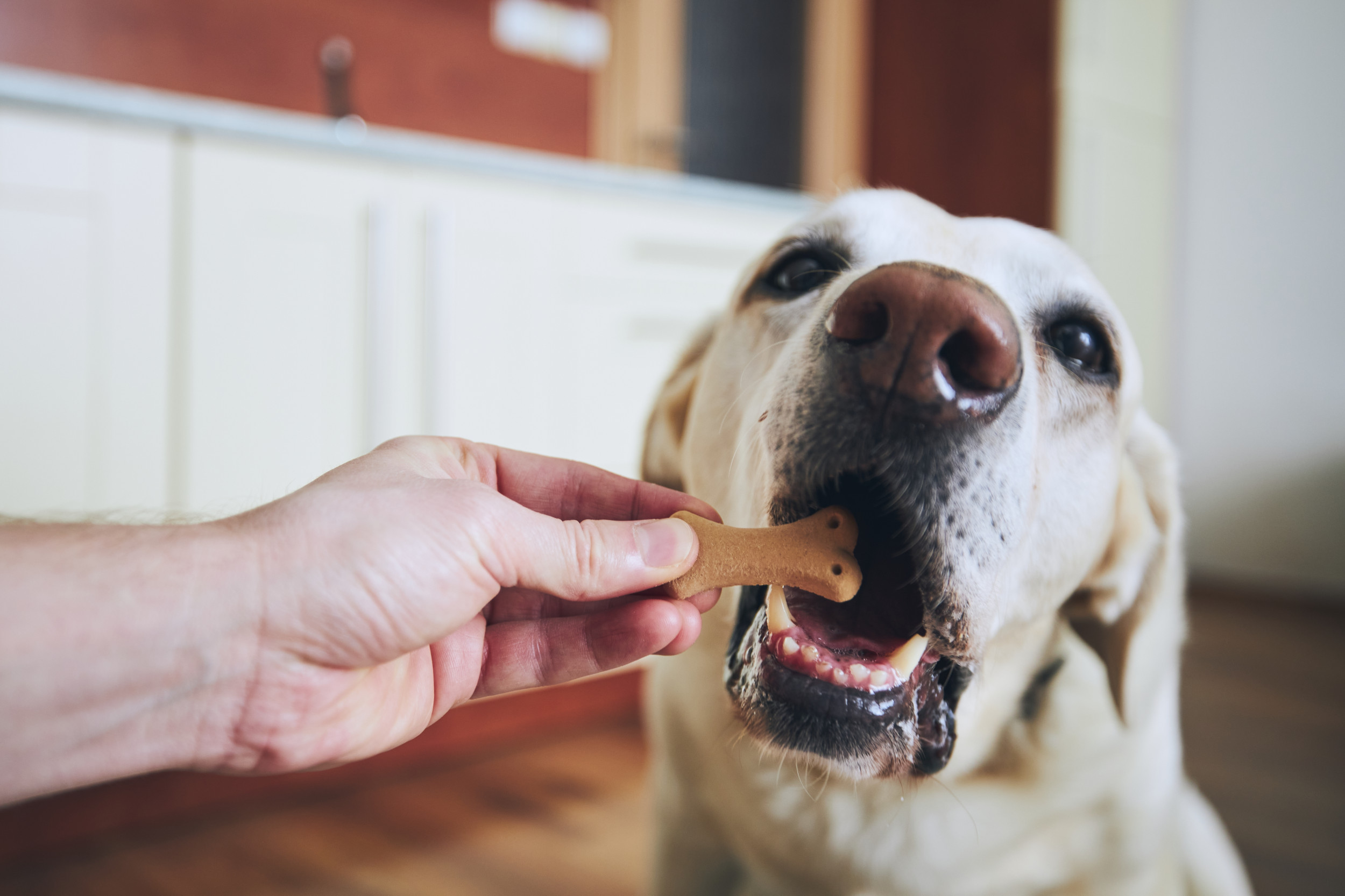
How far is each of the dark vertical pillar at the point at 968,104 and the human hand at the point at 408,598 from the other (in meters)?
3.99

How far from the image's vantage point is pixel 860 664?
2.66 feet

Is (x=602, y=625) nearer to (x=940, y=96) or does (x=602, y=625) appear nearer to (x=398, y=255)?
(x=398, y=255)

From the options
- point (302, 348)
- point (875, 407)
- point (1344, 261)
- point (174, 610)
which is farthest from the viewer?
point (1344, 261)

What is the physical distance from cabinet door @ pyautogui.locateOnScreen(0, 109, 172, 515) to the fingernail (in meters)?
1.42

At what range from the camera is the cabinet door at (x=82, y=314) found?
1655mm

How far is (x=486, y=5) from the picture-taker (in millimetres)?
3908

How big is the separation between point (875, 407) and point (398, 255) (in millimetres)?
1653

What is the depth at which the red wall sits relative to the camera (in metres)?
2.97

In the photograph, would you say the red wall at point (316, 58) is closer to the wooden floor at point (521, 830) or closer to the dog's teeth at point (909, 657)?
the wooden floor at point (521, 830)

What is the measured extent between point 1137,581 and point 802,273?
0.60m

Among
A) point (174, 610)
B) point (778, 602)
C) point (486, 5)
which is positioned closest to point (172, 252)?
point (174, 610)

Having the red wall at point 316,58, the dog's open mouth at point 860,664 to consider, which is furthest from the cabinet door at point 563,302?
the red wall at point 316,58

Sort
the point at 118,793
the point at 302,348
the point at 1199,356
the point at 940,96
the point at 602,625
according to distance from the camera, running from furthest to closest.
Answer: the point at 940,96 → the point at 1199,356 → the point at 302,348 → the point at 118,793 → the point at 602,625

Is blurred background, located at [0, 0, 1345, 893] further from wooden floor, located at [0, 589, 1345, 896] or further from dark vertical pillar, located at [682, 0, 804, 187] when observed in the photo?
dark vertical pillar, located at [682, 0, 804, 187]
